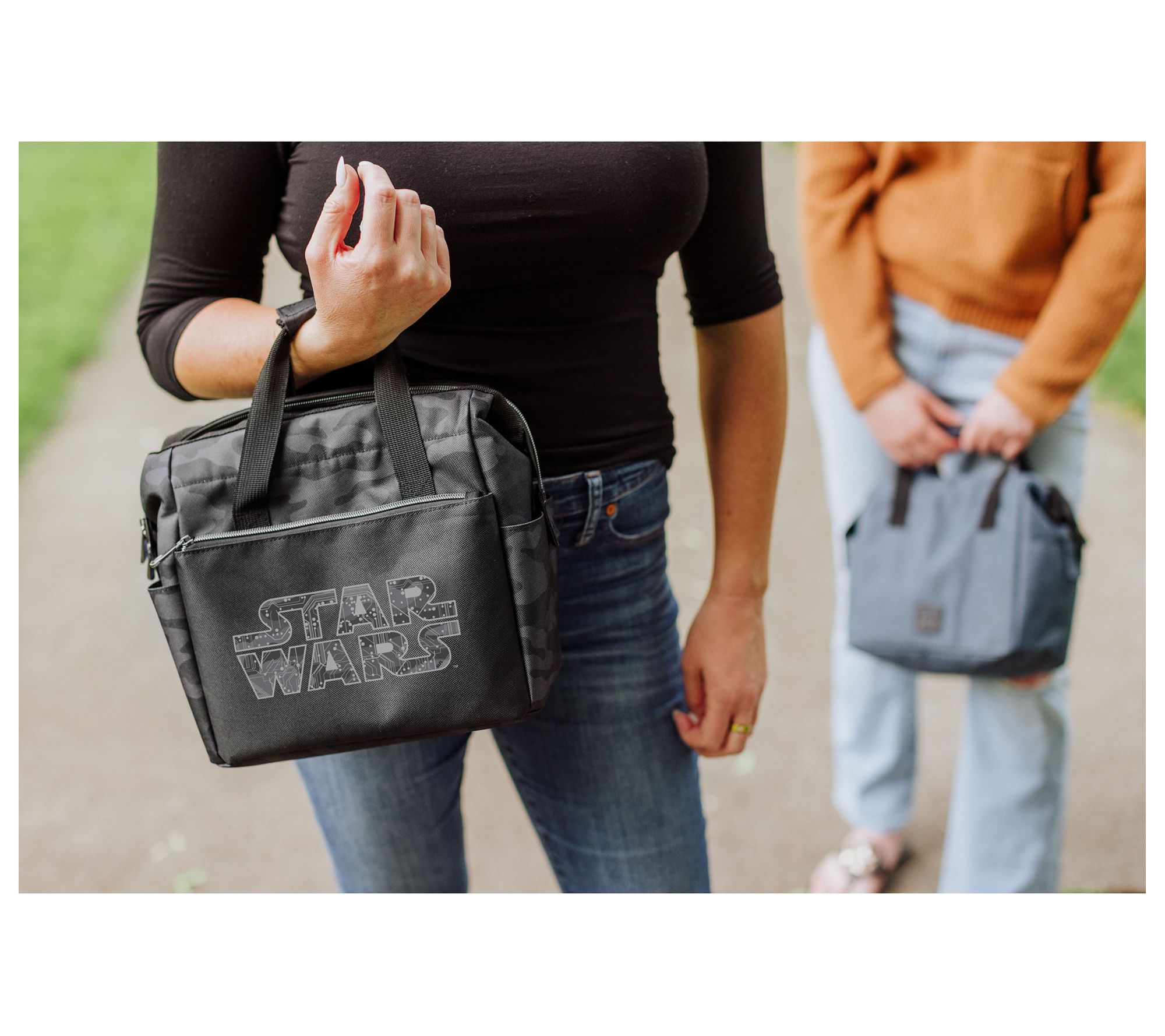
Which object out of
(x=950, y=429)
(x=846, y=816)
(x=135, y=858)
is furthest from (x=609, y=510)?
(x=135, y=858)

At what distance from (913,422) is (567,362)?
734 millimetres

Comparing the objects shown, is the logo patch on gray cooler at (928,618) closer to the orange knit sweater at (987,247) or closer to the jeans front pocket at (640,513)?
the orange knit sweater at (987,247)

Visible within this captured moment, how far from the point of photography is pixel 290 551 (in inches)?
29.4


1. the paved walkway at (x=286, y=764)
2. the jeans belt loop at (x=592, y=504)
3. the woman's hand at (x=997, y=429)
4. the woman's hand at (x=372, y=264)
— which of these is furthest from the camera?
the paved walkway at (x=286, y=764)

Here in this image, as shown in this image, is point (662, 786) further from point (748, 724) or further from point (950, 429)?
point (950, 429)

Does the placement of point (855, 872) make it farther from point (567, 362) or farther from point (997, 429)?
point (567, 362)

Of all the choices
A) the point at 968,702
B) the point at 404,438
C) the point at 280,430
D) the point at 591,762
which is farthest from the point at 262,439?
the point at 968,702

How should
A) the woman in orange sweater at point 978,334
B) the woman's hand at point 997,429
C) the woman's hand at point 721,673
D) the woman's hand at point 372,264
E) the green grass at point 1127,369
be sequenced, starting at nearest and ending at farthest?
the woman's hand at point 372,264 < the woman's hand at point 721,673 < the woman in orange sweater at point 978,334 < the woman's hand at point 997,429 < the green grass at point 1127,369

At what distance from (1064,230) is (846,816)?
114 cm

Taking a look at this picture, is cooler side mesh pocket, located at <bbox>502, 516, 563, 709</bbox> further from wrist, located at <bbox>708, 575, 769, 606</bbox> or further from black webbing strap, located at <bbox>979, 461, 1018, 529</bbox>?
black webbing strap, located at <bbox>979, 461, 1018, 529</bbox>

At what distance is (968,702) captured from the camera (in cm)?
146

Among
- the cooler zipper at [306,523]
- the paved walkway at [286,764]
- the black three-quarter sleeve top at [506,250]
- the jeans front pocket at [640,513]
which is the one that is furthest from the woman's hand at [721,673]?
the paved walkway at [286,764]

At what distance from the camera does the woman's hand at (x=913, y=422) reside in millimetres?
1335

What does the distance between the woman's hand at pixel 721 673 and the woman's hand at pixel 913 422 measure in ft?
1.65
